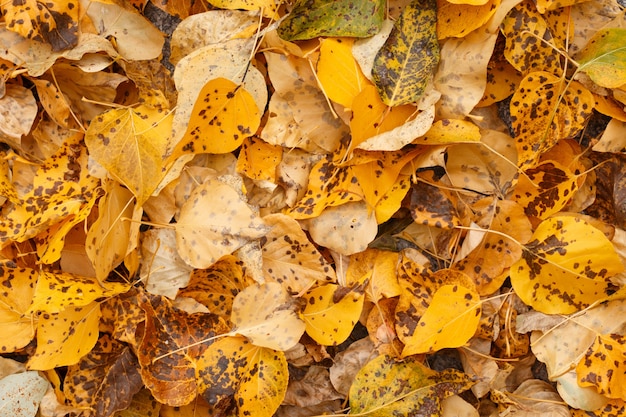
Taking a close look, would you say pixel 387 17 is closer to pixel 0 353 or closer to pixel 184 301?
pixel 184 301

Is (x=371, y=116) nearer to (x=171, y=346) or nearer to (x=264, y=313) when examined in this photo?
(x=264, y=313)

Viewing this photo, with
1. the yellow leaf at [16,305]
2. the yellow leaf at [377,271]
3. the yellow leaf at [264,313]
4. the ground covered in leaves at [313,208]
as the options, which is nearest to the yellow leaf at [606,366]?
the ground covered in leaves at [313,208]

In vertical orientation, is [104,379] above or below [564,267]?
below

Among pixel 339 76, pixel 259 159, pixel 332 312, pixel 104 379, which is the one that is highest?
pixel 339 76

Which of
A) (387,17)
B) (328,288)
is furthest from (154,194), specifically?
(387,17)

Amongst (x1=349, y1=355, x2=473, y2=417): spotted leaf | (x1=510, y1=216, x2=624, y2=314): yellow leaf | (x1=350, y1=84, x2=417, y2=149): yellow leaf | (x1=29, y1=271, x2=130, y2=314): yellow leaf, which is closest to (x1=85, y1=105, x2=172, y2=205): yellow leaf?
(x1=29, y1=271, x2=130, y2=314): yellow leaf

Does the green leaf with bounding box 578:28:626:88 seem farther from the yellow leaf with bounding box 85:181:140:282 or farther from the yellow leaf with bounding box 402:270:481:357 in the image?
the yellow leaf with bounding box 85:181:140:282

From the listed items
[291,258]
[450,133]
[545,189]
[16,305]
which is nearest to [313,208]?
[291,258]
